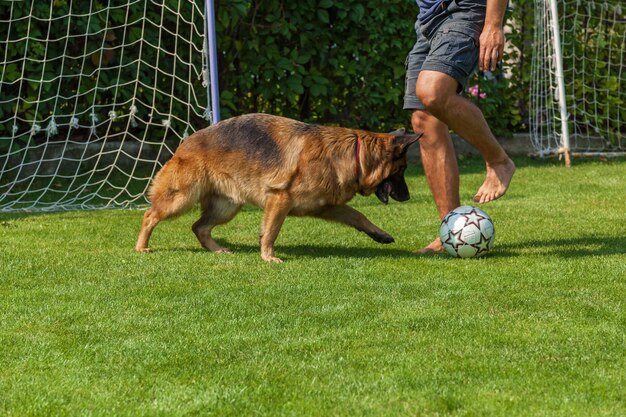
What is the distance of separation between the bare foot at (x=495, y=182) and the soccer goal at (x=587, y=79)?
18.6 ft

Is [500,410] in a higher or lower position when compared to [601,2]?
lower

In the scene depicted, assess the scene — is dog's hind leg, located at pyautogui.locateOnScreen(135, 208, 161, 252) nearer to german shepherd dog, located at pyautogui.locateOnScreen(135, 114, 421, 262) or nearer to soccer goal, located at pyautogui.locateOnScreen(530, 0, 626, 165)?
german shepherd dog, located at pyautogui.locateOnScreen(135, 114, 421, 262)

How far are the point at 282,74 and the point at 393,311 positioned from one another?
634 centimetres

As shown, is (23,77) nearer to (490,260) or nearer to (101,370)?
(490,260)

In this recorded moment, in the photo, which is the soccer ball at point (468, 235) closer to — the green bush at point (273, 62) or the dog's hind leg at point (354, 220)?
the dog's hind leg at point (354, 220)

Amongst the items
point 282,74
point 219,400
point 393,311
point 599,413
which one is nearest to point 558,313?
point 393,311

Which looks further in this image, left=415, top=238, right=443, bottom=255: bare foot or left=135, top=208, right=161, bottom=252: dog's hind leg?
left=135, top=208, right=161, bottom=252: dog's hind leg

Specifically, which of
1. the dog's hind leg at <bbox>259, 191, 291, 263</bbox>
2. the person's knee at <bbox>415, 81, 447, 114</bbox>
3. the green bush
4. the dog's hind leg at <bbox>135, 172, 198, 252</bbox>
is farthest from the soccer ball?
the green bush

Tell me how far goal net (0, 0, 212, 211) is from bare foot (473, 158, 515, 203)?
352 centimetres

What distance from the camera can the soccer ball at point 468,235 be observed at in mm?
6207

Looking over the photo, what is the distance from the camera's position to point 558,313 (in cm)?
484

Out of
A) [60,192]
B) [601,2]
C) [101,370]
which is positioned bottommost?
[60,192]

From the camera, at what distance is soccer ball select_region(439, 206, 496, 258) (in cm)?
621

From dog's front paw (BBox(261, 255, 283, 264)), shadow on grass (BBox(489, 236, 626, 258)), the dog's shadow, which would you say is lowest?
the dog's shadow
